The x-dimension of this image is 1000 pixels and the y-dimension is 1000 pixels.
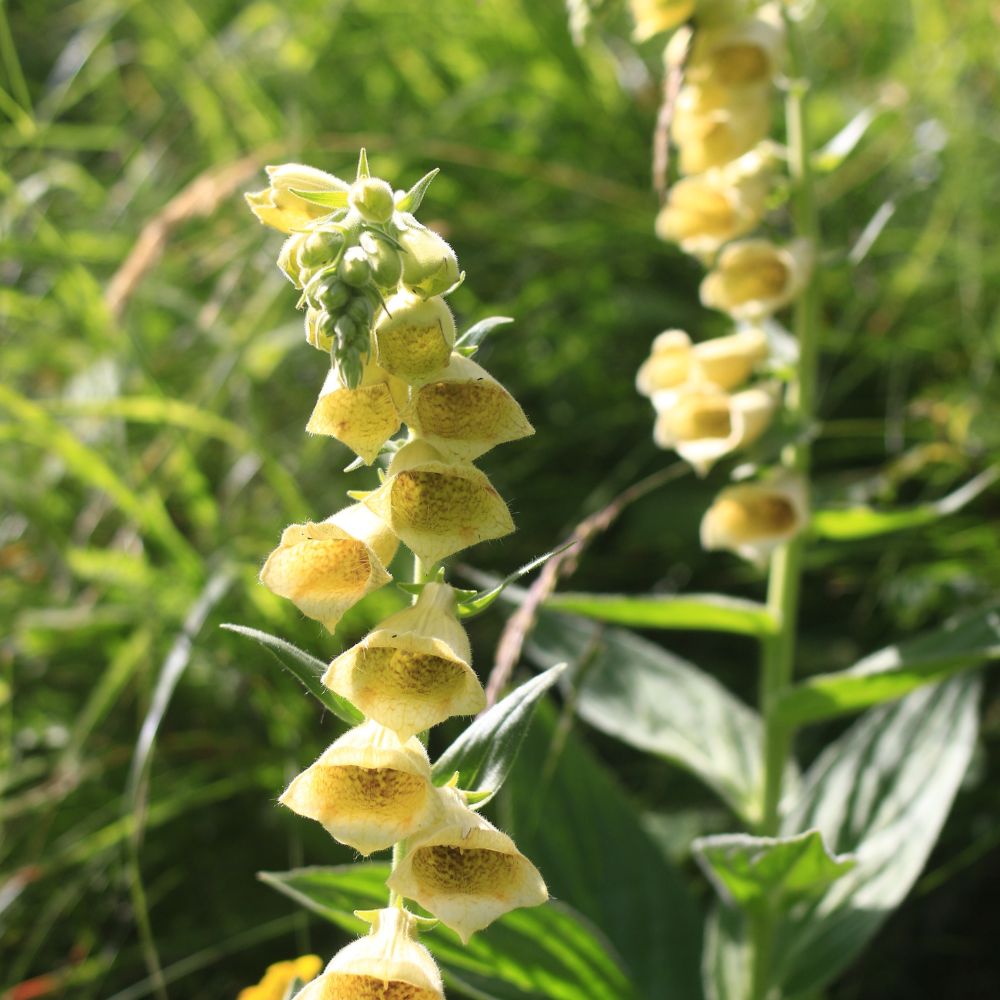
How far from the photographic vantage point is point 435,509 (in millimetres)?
805

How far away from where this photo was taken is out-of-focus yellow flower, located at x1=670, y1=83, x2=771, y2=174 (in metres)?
1.40

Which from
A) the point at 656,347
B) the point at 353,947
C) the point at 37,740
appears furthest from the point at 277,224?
the point at 37,740

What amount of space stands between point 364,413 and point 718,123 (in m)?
0.81

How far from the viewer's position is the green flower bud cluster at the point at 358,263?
0.70m

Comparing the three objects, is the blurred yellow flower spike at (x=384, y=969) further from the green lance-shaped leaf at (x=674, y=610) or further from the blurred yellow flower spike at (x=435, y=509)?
the green lance-shaped leaf at (x=674, y=610)

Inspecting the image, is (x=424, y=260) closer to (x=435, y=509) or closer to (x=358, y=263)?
(x=358, y=263)

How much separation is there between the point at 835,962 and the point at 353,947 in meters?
0.80

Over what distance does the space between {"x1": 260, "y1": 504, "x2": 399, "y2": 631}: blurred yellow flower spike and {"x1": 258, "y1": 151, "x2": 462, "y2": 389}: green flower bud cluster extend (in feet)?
0.41

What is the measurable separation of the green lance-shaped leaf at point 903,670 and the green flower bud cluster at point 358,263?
76cm

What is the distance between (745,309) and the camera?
1.42 metres

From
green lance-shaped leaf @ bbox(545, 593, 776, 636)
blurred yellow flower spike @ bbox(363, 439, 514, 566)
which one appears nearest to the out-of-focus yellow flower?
green lance-shaped leaf @ bbox(545, 593, 776, 636)

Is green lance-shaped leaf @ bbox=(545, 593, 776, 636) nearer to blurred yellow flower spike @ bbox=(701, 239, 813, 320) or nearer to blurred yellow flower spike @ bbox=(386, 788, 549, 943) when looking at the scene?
blurred yellow flower spike @ bbox=(701, 239, 813, 320)

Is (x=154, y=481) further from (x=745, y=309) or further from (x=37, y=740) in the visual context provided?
(x=745, y=309)

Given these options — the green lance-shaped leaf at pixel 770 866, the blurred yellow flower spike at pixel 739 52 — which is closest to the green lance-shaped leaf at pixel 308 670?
the green lance-shaped leaf at pixel 770 866
